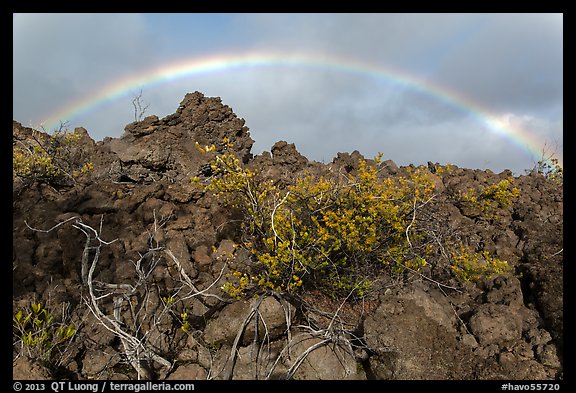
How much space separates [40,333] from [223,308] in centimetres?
248

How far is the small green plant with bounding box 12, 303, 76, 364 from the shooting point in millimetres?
4574

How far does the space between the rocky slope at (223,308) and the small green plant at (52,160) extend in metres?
1.09

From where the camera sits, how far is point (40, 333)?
5.01 meters

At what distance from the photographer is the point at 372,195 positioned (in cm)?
591

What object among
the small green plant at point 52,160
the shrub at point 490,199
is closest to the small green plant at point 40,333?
the small green plant at point 52,160

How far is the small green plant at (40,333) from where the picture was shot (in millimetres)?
4574

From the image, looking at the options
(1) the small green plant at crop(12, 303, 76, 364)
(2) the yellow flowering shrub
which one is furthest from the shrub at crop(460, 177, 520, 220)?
(1) the small green plant at crop(12, 303, 76, 364)

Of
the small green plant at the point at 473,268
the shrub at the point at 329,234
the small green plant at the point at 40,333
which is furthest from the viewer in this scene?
the small green plant at the point at 473,268

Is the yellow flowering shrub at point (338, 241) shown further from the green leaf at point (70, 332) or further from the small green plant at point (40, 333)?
the small green plant at point (40, 333)

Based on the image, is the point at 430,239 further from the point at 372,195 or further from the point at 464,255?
the point at 372,195

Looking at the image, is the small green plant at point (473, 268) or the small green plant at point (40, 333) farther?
the small green plant at point (473, 268)

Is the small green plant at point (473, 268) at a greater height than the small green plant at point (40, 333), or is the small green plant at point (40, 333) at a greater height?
the small green plant at point (473, 268)

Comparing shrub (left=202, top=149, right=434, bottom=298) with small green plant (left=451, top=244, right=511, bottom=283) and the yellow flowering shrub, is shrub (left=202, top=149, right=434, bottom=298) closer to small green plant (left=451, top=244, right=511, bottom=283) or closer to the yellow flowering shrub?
the yellow flowering shrub

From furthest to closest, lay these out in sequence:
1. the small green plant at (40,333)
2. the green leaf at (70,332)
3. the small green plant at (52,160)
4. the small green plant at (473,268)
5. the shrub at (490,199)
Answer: the small green plant at (52,160), the shrub at (490,199), the small green plant at (473,268), the green leaf at (70,332), the small green plant at (40,333)
